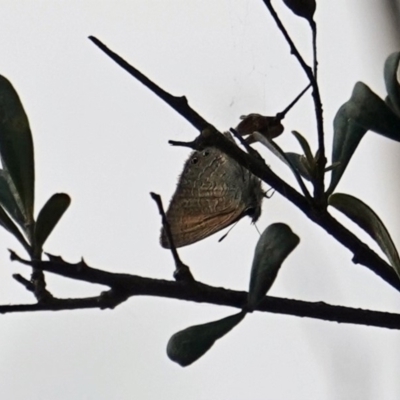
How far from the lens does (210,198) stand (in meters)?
0.64

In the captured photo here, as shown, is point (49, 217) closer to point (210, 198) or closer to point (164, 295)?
point (164, 295)

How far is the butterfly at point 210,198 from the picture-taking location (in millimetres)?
625

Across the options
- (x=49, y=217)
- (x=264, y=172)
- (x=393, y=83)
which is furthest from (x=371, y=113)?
(x=49, y=217)

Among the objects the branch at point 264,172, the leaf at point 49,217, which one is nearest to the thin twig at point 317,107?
the branch at point 264,172

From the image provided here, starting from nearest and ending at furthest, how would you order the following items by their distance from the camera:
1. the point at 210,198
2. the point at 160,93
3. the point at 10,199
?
the point at 160,93 < the point at 10,199 < the point at 210,198

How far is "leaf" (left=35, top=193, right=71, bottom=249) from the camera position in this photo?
0.43 metres

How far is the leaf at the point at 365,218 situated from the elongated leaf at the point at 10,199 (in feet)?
0.68

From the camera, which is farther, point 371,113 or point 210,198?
point 210,198

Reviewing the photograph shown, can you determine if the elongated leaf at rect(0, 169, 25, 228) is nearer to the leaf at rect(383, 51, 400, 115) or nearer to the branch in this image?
the branch

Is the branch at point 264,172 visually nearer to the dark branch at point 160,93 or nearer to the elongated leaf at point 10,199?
the dark branch at point 160,93

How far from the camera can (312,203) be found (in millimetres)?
432

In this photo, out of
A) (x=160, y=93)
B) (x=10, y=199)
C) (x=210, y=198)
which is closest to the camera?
(x=160, y=93)

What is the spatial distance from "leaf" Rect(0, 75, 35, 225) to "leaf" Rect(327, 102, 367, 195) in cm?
22

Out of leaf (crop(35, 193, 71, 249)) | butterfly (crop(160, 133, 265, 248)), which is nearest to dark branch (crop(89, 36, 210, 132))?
leaf (crop(35, 193, 71, 249))
